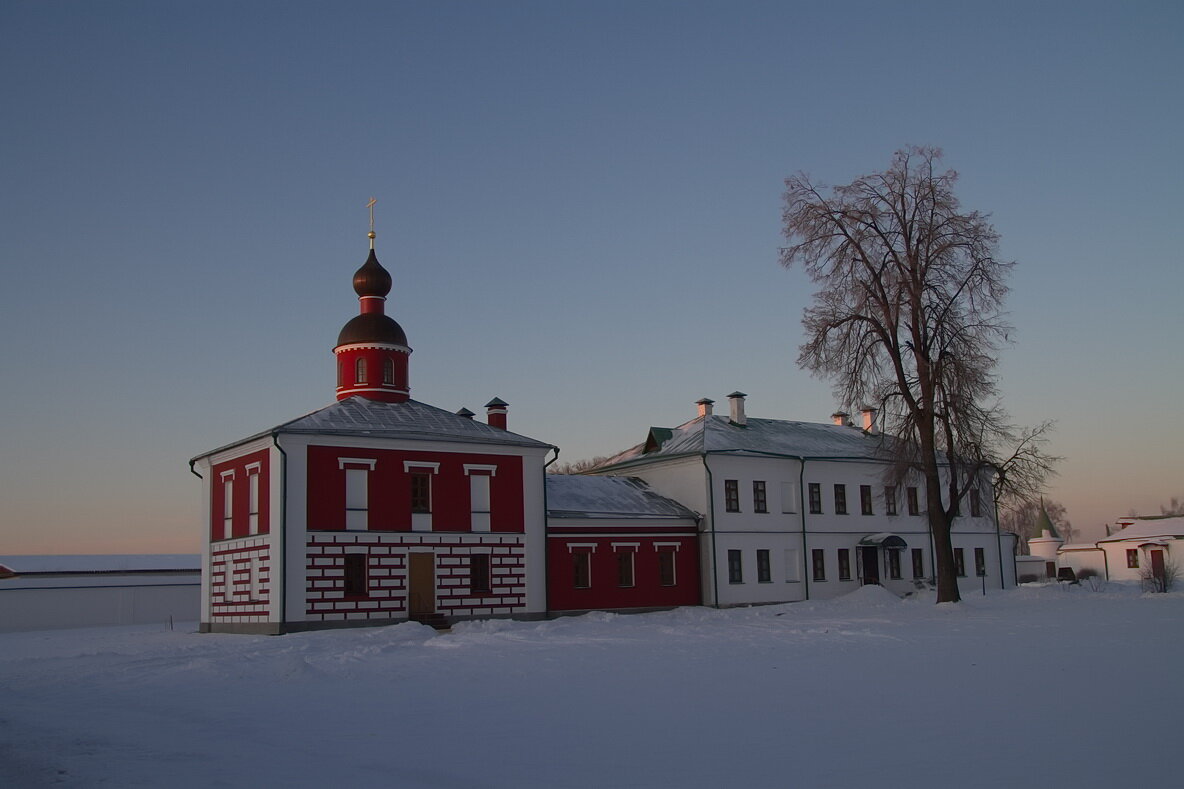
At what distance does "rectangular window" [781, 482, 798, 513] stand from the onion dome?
Result: 628 inches

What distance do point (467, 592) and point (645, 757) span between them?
20.8 metres

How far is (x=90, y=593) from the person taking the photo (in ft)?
136

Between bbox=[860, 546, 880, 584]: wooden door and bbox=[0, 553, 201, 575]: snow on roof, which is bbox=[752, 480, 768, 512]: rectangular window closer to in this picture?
bbox=[860, 546, 880, 584]: wooden door

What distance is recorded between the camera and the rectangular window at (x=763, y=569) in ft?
126

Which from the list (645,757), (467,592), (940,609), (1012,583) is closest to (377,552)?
(467,592)

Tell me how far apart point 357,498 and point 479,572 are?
431 centimetres

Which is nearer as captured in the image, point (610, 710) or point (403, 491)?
point (610, 710)

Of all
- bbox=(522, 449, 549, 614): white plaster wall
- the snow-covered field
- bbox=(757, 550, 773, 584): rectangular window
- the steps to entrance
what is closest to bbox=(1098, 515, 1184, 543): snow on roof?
bbox=(757, 550, 773, 584): rectangular window

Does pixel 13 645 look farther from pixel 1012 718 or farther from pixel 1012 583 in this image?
pixel 1012 583

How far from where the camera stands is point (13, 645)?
1160 inches

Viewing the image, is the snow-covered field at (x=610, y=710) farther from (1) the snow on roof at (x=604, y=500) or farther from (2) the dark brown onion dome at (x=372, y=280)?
(2) the dark brown onion dome at (x=372, y=280)

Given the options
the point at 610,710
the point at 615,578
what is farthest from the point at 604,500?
the point at 610,710

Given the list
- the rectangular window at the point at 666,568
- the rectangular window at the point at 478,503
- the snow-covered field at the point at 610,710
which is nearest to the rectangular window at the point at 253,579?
the snow-covered field at the point at 610,710

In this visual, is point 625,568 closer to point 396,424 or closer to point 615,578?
point 615,578
